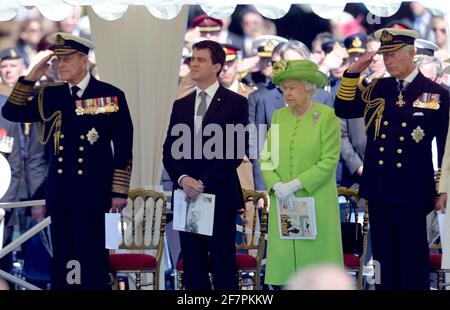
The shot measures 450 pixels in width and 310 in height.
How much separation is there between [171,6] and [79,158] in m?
1.34

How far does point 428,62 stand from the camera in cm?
1198

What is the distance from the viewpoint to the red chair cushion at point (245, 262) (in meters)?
9.91

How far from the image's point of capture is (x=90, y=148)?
32.0 feet

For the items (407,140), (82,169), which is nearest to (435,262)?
(407,140)

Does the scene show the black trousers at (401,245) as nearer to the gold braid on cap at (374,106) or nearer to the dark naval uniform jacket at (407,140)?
the dark naval uniform jacket at (407,140)

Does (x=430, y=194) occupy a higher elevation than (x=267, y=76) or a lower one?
lower

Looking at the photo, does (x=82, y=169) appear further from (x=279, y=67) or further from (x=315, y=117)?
(x=315, y=117)

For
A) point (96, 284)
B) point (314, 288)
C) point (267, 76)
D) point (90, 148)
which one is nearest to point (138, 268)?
point (96, 284)

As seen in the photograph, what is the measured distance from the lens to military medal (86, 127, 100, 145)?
9.75 metres

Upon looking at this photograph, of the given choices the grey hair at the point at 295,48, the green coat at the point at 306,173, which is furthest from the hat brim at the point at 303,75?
the grey hair at the point at 295,48

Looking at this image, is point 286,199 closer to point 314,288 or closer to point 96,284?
point 96,284
